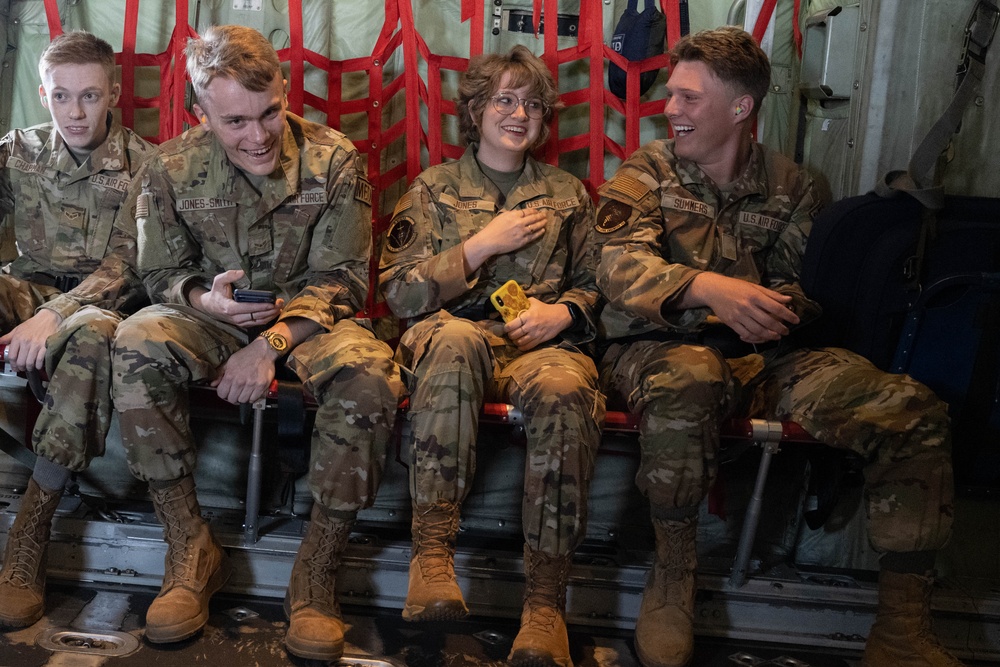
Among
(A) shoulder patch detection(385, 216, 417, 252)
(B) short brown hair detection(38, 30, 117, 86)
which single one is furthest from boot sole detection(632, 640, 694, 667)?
(B) short brown hair detection(38, 30, 117, 86)

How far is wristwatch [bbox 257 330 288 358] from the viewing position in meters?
2.70

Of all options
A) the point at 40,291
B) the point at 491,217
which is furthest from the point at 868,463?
the point at 40,291

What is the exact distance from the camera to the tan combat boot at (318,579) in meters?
2.49

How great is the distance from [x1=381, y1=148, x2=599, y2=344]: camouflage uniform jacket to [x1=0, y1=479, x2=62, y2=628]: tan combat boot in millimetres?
1115

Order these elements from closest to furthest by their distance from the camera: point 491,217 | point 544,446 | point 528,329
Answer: point 544,446
point 528,329
point 491,217

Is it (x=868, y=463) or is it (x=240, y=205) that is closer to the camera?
(x=868, y=463)

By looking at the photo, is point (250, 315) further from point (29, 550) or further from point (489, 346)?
point (29, 550)

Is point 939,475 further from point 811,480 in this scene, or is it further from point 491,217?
point 491,217

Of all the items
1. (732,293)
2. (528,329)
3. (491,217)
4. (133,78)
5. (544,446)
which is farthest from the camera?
(133,78)

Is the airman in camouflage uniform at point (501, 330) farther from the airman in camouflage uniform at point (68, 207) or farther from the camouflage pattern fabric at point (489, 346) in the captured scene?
the airman in camouflage uniform at point (68, 207)

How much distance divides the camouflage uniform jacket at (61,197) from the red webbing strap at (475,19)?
1.17m

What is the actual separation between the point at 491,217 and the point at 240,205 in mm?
771

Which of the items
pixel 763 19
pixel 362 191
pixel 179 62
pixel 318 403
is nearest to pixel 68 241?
pixel 179 62

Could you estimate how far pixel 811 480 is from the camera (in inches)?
116
